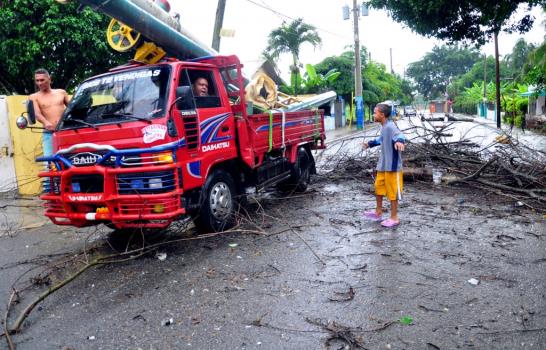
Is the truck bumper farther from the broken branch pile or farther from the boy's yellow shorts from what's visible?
the broken branch pile

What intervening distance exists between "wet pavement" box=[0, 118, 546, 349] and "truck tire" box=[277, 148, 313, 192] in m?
1.99

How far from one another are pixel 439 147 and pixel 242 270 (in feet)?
23.2

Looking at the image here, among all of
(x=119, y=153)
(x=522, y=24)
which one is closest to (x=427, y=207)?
(x=119, y=153)

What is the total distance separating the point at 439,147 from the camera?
10.0 meters

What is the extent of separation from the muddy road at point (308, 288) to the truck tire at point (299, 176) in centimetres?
204

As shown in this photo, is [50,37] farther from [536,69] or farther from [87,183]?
[536,69]

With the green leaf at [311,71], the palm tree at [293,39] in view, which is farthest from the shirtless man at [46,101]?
the green leaf at [311,71]

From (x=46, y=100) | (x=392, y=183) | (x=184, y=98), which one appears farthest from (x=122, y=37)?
(x=392, y=183)

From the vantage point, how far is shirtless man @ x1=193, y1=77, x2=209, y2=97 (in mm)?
5660

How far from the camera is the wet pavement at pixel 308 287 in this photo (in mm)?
3186

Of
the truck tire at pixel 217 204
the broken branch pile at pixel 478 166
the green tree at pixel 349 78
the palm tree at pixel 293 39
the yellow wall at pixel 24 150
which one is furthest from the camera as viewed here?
the green tree at pixel 349 78

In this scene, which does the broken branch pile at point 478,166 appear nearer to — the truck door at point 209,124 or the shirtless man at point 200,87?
the truck door at point 209,124

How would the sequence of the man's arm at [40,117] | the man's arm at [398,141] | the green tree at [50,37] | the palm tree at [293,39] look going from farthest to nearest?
the palm tree at [293,39] < the green tree at [50,37] < the man's arm at [40,117] < the man's arm at [398,141]

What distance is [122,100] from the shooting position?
516 centimetres
